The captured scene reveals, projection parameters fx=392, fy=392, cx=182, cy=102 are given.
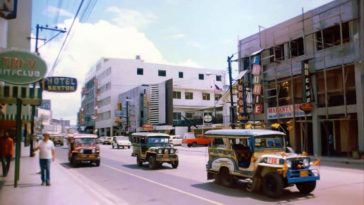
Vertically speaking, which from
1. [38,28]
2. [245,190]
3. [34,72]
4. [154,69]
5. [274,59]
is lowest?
[245,190]

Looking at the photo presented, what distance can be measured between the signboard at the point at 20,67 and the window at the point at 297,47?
26041mm

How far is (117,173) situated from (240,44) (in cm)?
2485

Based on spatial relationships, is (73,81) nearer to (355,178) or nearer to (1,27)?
(1,27)

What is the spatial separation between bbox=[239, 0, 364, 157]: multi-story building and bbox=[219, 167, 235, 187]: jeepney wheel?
16.2 metres

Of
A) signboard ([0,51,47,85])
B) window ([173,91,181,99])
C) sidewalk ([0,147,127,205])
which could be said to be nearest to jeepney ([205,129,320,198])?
sidewalk ([0,147,127,205])

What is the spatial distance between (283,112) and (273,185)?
2332 centimetres

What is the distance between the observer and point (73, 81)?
16.3 metres

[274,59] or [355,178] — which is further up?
[274,59]

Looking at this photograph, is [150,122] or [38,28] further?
[150,122]

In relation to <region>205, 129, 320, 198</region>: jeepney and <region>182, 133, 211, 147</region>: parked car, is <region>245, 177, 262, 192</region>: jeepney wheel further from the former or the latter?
<region>182, 133, 211, 147</region>: parked car

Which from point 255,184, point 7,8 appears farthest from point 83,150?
point 255,184

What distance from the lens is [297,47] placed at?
3362cm

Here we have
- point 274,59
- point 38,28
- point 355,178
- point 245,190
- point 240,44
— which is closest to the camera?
point 245,190

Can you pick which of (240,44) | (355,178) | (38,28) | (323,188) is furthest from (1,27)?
(240,44)
